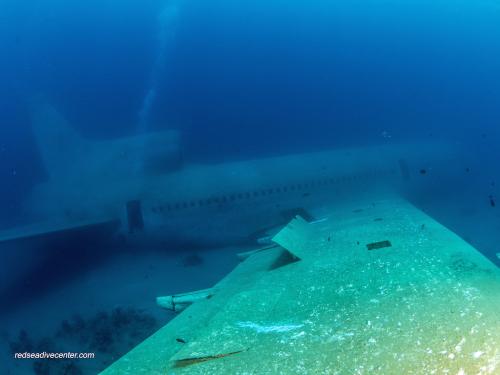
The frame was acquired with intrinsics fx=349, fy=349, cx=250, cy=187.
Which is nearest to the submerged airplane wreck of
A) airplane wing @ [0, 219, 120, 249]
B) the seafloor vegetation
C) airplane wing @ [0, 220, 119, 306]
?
the seafloor vegetation

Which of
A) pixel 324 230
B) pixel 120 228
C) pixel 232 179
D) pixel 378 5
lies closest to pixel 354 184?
pixel 232 179

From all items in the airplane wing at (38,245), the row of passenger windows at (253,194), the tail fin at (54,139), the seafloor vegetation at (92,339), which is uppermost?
the tail fin at (54,139)

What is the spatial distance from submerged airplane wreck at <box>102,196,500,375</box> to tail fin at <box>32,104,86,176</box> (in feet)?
41.0

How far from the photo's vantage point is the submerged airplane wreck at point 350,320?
268 centimetres

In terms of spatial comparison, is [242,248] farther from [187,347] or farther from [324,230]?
[187,347]

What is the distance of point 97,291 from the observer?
12383 mm

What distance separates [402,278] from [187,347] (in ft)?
8.73

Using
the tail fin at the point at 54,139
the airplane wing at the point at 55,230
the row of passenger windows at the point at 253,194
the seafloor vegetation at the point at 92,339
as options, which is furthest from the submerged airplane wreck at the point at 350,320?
the tail fin at the point at 54,139

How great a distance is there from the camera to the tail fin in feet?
50.5

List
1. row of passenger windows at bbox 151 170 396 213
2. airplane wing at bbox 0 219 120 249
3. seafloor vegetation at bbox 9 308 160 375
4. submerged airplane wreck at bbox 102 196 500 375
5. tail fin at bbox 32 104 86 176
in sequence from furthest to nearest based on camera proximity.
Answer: tail fin at bbox 32 104 86 176 < row of passenger windows at bbox 151 170 396 213 < airplane wing at bbox 0 219 120 249 < seafloor vegetation at bbox 9 308 160 375 < submerged airplane wreck at bbox 102 196 500 375

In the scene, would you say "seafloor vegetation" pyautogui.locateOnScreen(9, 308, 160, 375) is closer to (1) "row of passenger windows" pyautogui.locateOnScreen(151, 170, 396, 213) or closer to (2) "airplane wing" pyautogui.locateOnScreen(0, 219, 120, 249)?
(2) "airplane wing" pyautogui.locateOnScreen(0, 219, 120, 249)

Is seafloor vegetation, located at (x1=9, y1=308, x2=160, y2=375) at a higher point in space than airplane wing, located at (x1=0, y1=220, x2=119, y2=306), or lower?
lower

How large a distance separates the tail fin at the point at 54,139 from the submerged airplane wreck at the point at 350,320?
1251 centimetres

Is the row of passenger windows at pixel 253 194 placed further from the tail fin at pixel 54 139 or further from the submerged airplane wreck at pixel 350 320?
the submerged airplane wreck at pixel 350 320
